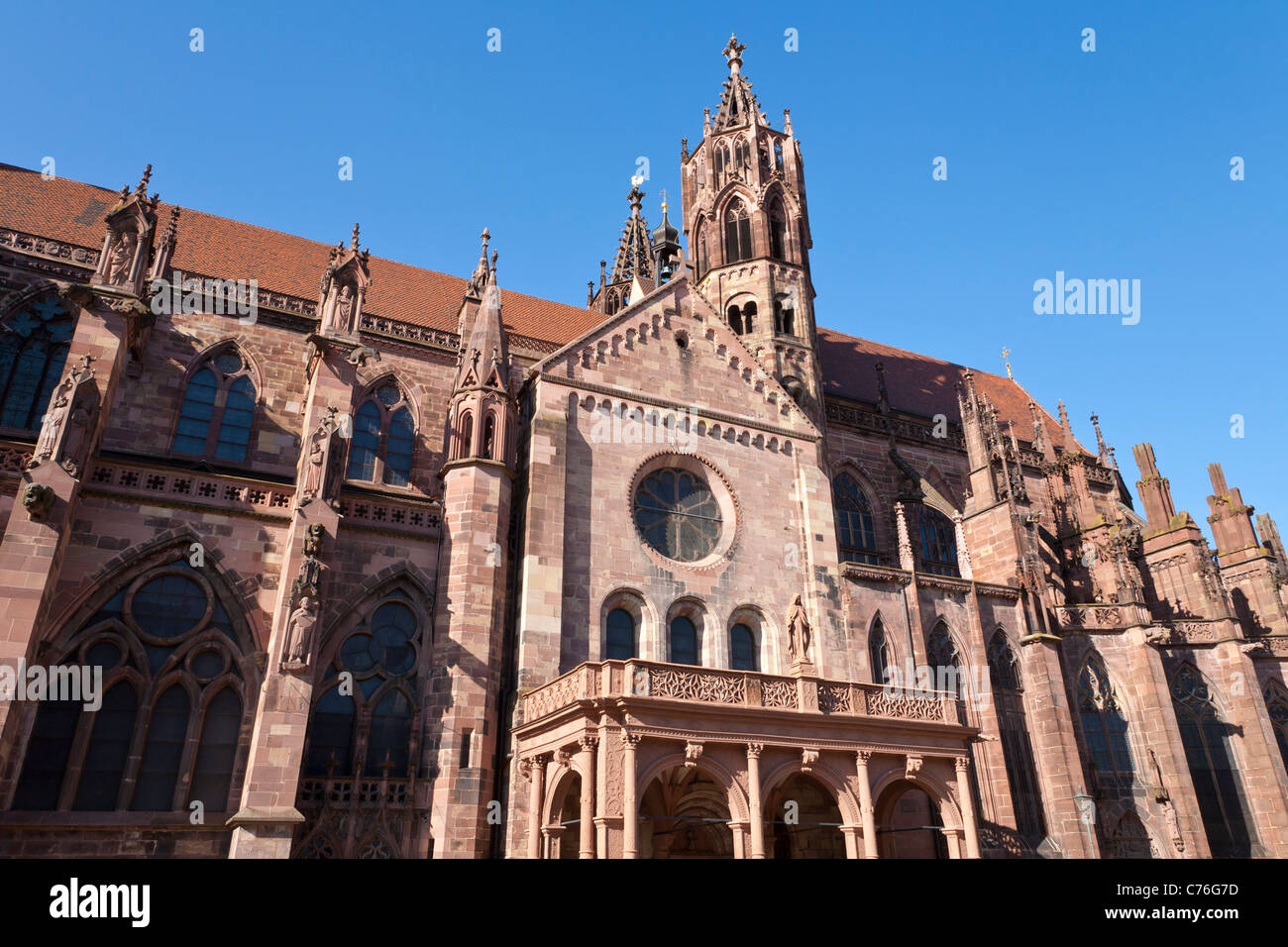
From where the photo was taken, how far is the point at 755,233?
2922cm

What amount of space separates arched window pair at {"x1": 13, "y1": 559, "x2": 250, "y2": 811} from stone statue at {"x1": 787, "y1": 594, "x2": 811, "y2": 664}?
1143cm

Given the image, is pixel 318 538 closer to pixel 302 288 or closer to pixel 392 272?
pixel 302 288

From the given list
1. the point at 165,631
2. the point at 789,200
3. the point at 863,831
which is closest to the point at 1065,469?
the point at 789,200

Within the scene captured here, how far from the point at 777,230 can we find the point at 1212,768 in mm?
21213

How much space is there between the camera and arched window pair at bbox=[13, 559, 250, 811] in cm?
1472

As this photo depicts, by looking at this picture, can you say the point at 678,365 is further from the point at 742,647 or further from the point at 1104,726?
the point at 1104,726

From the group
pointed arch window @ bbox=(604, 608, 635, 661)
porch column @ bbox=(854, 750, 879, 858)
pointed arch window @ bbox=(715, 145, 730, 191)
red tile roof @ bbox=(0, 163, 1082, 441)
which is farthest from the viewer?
pointed arch window @ bbox=(715, 145, 730, 191)

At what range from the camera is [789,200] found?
98.4ft

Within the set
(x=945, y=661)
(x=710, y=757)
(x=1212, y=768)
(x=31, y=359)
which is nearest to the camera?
(x=710, y=757)

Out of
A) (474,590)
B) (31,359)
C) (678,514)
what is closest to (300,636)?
(474,590)

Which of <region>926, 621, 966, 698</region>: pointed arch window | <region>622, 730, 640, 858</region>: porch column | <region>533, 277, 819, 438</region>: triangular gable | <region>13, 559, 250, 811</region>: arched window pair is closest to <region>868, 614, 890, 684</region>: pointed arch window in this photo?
<region>926, 621, 966, 698</region>: pointed arch window

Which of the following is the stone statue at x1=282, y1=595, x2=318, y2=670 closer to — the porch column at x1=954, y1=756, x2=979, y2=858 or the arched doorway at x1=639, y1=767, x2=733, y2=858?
the arched doorway at x1=639, y1=767, x2=733, y2=858

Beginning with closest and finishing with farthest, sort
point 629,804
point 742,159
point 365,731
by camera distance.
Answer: point 629,804
point 365,731
point 742,159
